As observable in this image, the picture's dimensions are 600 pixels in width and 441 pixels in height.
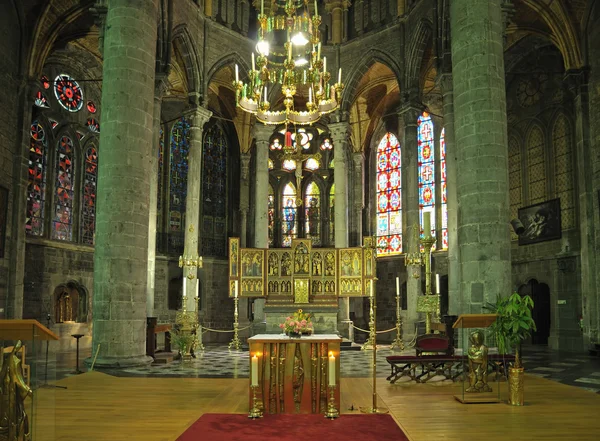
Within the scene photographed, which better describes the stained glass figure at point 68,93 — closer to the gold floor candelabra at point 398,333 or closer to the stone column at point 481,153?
the gold floor candelabra at point 398,333

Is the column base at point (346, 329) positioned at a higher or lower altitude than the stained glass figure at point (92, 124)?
lower

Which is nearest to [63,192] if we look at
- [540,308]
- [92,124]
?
[92,124]

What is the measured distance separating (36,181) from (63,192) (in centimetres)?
136

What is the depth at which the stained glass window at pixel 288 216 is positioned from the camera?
29891 mm

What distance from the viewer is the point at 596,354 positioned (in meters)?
17.7

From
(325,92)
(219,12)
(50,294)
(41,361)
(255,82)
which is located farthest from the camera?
(219,12)

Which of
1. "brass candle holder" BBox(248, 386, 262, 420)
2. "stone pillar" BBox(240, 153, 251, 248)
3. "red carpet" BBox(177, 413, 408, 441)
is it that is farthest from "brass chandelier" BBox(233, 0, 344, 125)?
"stone pillar" BBox(240, 153, 251, 248)

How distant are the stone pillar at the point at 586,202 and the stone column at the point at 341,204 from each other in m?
7.97

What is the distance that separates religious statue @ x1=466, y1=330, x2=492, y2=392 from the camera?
9.45 m

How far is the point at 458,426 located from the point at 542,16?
55.5 ft

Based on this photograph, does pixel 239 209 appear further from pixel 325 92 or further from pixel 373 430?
pixel 373 430

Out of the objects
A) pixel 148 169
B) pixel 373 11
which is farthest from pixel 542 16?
pixel 148 169

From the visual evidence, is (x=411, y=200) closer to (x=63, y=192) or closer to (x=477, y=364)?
(x=477, y=364)

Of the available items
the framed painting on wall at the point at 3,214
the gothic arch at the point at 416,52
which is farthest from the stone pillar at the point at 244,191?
the framed painting on wall at the point at 3,214
